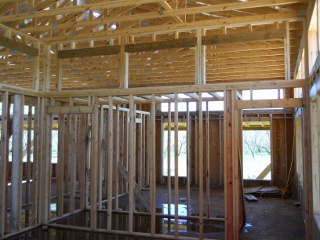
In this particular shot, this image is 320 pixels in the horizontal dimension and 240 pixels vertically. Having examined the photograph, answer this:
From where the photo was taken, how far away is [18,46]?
260 inches

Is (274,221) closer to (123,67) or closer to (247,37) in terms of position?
(247,37)

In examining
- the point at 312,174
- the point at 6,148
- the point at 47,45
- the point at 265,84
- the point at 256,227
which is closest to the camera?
the point at 312,174

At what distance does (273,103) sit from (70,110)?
12.9ft

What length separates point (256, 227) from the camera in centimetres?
683

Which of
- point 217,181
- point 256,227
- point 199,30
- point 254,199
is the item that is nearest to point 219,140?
point 217,181

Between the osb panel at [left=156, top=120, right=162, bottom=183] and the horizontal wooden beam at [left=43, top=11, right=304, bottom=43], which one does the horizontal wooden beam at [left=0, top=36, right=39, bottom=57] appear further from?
the osb panel at [left=156, top=120, right=162, bottom=183]

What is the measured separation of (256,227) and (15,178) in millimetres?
4818

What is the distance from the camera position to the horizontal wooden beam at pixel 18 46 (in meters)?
6.25

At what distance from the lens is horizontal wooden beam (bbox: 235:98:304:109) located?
18.1 feet

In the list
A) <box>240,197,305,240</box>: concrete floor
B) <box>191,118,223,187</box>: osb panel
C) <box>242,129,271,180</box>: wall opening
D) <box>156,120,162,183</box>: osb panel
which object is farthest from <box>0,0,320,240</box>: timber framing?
<box>242,129,271,180</box>: wall opening

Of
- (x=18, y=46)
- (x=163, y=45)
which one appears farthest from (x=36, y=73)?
(x=163, y=45)

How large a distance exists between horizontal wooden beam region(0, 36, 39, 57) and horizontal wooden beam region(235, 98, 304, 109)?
428 centimetres

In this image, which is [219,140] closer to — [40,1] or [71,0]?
[71,0]

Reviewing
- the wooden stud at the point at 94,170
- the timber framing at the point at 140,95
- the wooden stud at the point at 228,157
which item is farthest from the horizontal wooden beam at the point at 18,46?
the wooden stud at the point at 228,157
